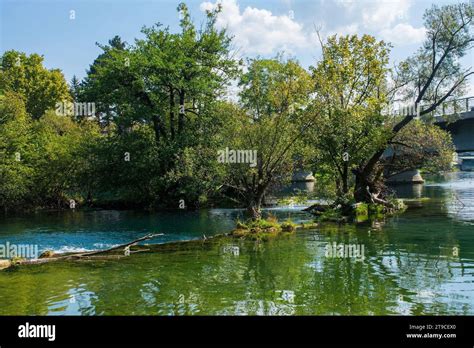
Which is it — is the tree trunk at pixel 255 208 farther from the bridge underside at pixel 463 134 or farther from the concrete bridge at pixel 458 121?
the bridge underside at pixel 463 134

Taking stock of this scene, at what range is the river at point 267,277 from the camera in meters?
12.9

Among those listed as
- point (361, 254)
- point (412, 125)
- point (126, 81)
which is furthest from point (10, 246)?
point (412, 125)

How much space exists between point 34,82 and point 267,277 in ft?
241

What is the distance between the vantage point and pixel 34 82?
78562 millimetres

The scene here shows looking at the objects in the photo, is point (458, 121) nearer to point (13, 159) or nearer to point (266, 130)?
point (266, 130)

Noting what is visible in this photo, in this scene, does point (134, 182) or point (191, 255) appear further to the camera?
A: point (134, 182)

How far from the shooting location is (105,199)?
5066cm

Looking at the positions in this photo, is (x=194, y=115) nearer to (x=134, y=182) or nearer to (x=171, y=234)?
(x=134, y=182)

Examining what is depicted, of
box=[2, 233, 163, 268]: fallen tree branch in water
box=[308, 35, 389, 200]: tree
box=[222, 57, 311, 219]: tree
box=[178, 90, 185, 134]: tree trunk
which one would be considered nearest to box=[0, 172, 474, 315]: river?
box=[2, 233, 163, 268]: fallen tree branch in water

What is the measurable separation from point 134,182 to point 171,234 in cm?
1940

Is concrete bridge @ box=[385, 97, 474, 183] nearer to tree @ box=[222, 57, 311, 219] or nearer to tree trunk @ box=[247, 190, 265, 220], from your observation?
tree @ box=[222, 57, 311, 219]

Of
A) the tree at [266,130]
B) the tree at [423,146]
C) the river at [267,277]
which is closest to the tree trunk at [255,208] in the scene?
the tree at [266,130]

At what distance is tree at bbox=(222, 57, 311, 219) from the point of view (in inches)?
1204
